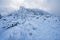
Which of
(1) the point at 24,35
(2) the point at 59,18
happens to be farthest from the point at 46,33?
(2) the point at 59,18

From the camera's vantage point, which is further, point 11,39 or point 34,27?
point 34,27

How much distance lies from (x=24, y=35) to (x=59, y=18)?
1052 centimetres

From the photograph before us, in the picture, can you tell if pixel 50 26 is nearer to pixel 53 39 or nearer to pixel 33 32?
pixel 33 32

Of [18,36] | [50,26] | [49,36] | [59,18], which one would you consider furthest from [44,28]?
[59,18]

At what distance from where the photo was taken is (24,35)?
20406 millimetres

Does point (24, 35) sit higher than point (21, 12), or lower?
higher

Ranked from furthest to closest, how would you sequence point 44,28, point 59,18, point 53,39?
point 59,18, point 44,28, point 53,39

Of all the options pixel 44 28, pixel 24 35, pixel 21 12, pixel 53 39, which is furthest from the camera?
pixel 21 12

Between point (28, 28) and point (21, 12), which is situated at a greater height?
point (28, 28)

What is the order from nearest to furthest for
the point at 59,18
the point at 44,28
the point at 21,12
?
the point at 44,28, the point at 59,18, the point at 21,12

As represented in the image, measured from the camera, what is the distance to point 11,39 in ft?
62.5

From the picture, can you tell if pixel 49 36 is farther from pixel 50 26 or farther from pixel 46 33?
pixel 50 26

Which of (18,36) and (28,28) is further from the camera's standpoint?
(28,28)

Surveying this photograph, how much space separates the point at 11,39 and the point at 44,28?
6002 mm
